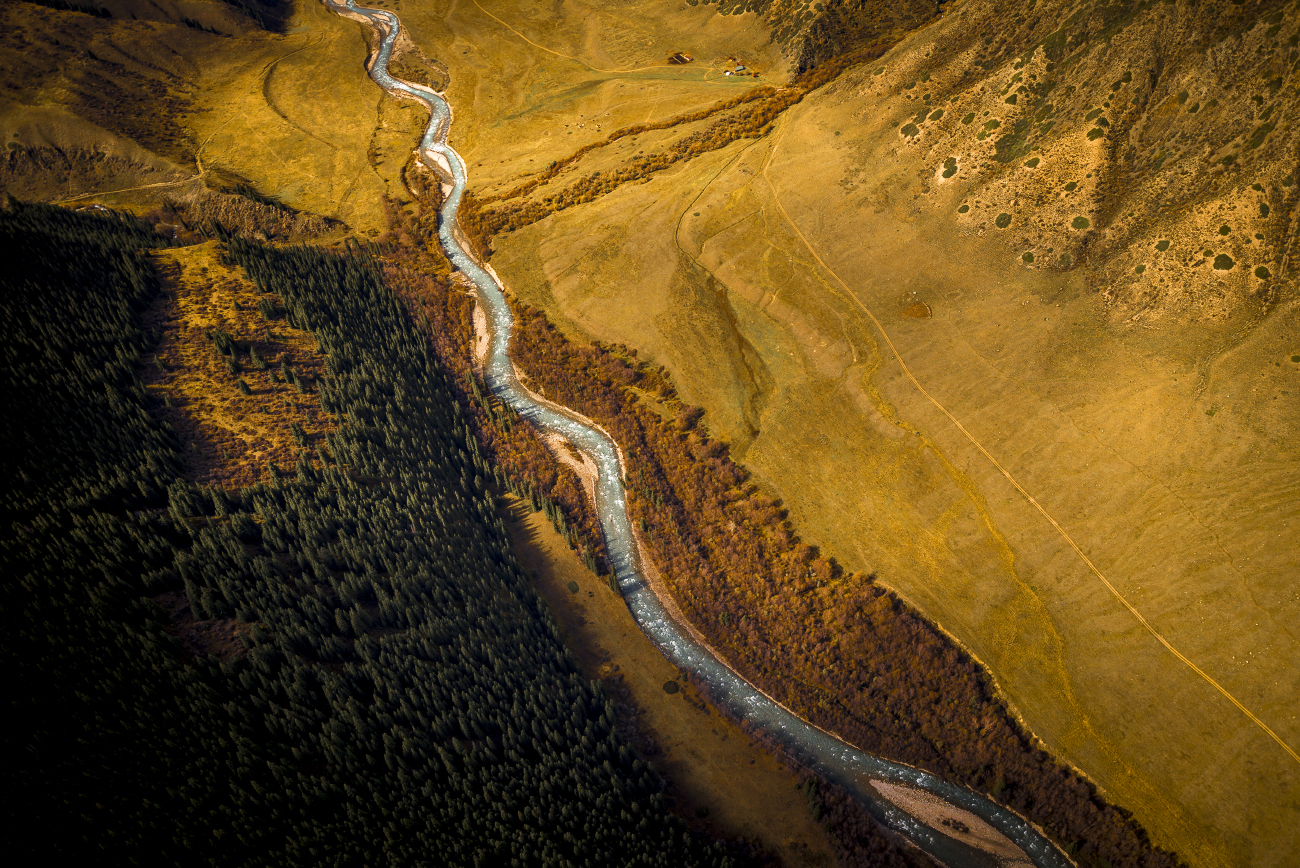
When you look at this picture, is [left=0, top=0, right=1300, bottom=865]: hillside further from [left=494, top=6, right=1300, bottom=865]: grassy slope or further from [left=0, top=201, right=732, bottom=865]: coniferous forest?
[left=0, top=201, right=732, bottom=865]: coniferous forest

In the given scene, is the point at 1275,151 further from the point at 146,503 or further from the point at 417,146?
the point at 417,146

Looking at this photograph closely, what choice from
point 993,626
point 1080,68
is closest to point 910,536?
point 993,626

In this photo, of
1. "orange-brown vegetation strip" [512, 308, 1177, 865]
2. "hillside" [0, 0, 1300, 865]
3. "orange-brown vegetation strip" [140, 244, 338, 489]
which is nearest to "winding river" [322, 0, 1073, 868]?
"orange-brown vegetation strip" [512, 308, 1177, 865]

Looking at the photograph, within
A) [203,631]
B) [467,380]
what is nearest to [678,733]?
[203,631]

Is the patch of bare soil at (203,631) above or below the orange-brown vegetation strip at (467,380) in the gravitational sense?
below

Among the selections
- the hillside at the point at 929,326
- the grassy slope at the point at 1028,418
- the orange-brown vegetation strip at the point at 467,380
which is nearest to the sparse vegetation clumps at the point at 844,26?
the hillside at the point at 929,326

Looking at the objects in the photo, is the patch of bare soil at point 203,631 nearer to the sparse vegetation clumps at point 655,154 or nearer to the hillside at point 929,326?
the hillside at point 929,326

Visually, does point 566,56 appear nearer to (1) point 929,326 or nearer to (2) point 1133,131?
(1) point 929,326

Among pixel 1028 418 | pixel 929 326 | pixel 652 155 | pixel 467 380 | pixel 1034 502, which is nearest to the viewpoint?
pixel 1034 502
